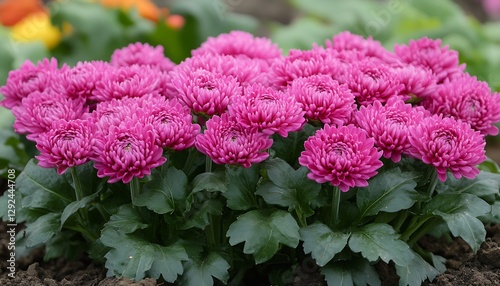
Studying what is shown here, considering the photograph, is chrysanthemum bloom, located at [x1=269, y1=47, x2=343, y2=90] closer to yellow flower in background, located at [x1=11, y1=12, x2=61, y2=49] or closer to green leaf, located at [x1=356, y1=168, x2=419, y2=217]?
green leaf, located at [x1=356, y1=168, x2=419, y2=217]

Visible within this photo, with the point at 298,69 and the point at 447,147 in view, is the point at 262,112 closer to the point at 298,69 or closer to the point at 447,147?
the point at 298,69

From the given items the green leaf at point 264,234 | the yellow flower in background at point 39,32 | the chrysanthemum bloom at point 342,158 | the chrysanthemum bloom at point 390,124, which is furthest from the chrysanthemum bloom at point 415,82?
the yellow flower in background at point 39,32

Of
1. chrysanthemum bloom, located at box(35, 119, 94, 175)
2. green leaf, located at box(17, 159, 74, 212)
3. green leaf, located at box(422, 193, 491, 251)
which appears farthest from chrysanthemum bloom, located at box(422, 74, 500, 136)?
green leaf, located at box(17, 159, 74, 212)

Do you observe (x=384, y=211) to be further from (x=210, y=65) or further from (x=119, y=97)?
(x=119, y=97)

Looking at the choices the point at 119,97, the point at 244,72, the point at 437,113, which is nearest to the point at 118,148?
the point at 119,97

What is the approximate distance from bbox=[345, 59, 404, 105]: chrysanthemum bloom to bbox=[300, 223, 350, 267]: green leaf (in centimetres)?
45

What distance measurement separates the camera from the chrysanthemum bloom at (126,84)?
2.28 m

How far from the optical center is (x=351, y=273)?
82.0 inches

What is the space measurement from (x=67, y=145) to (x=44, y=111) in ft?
0.89

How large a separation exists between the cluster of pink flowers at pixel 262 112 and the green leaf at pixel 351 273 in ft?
0.91

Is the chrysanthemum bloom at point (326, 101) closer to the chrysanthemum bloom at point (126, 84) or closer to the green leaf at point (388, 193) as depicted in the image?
the green leaf at point (388, 193)

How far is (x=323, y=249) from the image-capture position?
6.46 feet

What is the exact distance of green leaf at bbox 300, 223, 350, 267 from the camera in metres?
1.95

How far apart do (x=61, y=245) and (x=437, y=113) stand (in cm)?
139
